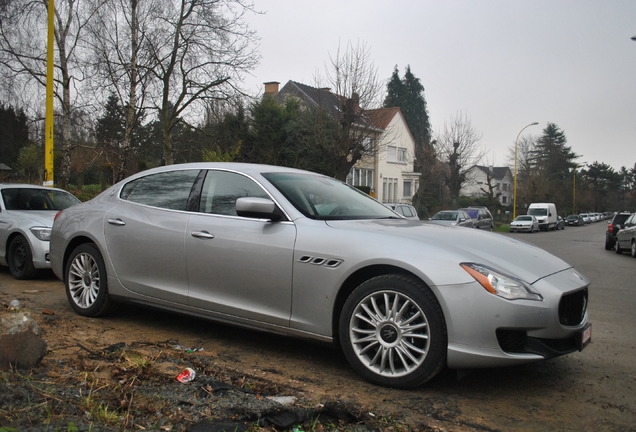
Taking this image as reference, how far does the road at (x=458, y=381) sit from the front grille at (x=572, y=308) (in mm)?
488

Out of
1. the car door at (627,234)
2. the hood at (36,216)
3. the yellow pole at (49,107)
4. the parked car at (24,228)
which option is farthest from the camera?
the car door at (627,234)

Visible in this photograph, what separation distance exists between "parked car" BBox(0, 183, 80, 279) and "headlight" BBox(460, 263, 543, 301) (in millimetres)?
6529

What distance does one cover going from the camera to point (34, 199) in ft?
29.4

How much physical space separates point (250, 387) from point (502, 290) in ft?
5.55

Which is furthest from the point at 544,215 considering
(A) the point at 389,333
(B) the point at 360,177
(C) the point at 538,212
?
(A) the point at 389,333

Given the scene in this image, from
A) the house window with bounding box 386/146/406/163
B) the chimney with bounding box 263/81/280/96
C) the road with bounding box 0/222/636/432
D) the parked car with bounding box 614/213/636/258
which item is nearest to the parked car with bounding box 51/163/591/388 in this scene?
the road with bounding box 0/222/636/432

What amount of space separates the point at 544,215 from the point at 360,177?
51.2 feet

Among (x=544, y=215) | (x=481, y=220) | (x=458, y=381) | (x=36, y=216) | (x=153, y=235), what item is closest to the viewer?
(x=458, y=381)

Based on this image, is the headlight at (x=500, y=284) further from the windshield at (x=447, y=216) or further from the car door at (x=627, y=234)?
the windshield at (x=447, y=216)

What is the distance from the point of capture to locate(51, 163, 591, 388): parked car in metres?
3.41

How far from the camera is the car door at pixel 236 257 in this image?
4.05m

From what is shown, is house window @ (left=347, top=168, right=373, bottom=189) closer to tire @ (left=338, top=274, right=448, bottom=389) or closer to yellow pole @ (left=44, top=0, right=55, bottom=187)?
yellow pole @ (left=44, top=0, right=55, bottom=187)

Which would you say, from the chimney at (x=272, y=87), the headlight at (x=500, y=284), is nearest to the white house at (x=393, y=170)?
the chimney at (x=272, y=87)

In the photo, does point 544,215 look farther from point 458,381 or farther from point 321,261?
point 321,261
